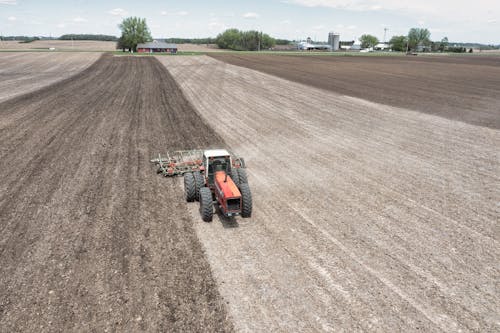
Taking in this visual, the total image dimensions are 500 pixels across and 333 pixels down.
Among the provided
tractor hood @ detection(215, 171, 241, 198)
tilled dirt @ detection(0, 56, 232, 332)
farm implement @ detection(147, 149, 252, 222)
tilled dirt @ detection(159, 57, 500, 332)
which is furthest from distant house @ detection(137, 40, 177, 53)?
tractor hood @ detection(215, 171, 241, 198)

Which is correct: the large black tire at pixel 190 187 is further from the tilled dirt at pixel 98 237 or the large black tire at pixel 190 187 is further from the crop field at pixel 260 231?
the tilled dirt at pixel 98 237

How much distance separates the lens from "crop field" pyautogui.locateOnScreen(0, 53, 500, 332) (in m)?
7.00

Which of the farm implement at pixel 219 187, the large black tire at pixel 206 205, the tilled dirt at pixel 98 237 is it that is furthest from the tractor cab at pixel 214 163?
the tilled dirt at pixel 98 237

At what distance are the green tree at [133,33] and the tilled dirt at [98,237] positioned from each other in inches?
4516

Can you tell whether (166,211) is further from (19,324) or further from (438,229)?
(438,229)

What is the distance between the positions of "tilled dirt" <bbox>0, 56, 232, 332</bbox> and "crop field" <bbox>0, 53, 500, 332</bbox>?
0.05 m

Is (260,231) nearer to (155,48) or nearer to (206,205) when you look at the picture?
(206,205)

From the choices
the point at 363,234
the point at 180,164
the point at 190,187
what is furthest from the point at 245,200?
the point at 180,164

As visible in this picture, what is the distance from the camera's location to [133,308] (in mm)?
6984

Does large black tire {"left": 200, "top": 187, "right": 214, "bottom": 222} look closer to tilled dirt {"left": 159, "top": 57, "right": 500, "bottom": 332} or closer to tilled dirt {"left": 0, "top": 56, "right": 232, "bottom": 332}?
tilled dirt {"left": 159, "top": 57, "right": 500, "bottom": 332}

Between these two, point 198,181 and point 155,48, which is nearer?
point 198,181

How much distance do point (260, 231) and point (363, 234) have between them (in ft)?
10.1

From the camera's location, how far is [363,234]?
9867 millimetres

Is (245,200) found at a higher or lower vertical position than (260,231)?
higher
